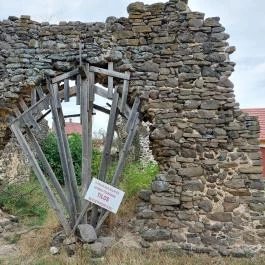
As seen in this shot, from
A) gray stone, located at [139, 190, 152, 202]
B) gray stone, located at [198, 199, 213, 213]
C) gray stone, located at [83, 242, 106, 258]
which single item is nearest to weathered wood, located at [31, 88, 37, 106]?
gray stone, located at [139, 190, 152, 202]

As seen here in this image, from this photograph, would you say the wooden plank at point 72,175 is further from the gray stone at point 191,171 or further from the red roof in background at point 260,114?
the red roof in background at point 260,114

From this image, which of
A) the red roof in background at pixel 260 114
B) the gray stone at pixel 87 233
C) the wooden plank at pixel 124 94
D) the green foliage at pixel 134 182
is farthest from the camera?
the red roof in background at pixel 260 114

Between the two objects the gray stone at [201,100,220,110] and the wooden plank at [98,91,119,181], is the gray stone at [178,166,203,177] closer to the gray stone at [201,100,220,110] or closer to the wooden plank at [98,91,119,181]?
the gray stone at [201,100,220,110]

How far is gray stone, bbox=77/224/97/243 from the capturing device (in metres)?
5.31

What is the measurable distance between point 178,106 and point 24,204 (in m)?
5.01

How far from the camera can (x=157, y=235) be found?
5465 mm

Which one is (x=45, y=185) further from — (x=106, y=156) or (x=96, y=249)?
(x=96, y=249)

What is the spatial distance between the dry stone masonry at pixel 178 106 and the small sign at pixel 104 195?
0.45m

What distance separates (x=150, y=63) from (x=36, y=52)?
1.91 m

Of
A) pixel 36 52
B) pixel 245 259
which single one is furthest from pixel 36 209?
pixel 245 259

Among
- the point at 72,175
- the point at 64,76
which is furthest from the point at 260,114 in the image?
the point at 72,175

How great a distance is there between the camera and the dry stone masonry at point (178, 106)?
5.46 m

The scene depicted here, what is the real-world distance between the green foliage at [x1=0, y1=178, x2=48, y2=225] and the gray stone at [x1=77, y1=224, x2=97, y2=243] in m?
2.58

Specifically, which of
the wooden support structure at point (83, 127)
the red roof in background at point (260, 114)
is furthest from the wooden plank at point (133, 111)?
the red roof in background at point (260, 114)
